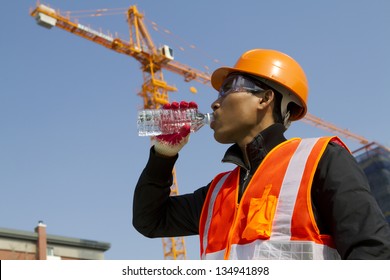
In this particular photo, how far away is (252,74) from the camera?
138 inches

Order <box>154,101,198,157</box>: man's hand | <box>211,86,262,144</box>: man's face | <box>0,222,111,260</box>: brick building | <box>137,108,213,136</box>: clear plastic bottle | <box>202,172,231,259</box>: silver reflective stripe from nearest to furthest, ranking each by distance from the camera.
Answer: <box>202,172,231,259</box>: silver reflective stripe → <box>211,86,262,144</box>: man's face → <box>154,101,198,157</box>: man's hand → <box>137,108,213,136</box>: clear plastic bottle → <box>0,222,111,260</box>: brick building

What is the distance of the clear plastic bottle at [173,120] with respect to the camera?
3.70 metres

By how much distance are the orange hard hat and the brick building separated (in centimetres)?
2869

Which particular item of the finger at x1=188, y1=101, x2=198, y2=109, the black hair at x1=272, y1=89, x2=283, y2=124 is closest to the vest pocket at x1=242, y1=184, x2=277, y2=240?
the black hair at x1=272, y1=89, x2=283, y2=124

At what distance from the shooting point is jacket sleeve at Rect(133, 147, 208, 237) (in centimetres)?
360

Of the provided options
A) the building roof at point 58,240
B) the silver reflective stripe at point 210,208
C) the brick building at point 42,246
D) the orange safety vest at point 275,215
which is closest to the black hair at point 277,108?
Answer: the orange safety vest at point 275,215

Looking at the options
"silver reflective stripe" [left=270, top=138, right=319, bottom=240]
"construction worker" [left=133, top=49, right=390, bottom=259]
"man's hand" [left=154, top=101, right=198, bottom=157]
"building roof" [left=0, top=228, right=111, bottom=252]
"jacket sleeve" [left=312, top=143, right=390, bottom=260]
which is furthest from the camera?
"building roof" [left=0, top=228, right=111, bottom=252]

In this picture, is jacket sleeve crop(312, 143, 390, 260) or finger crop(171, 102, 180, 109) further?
finger crop(171, 102, 180, 109)

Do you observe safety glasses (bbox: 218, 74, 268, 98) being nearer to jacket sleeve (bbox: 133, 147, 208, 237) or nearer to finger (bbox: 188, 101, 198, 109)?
finger (bbox: 188, 101, 198, 109)

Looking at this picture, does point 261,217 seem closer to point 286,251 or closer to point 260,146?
point 286,251

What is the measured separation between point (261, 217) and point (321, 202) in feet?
0.97
